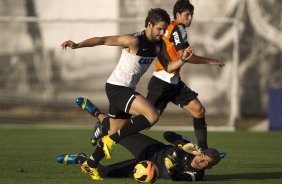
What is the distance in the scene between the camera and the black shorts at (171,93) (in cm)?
1241

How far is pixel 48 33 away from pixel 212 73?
4809 mm

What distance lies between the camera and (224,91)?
23.3m

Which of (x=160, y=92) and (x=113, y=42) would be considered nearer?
(x=113, y=42)

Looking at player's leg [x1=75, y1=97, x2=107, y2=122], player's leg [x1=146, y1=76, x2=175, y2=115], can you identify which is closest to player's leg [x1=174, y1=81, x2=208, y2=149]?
player's leg [x1=146, y1=76, x2=175, y2=115]

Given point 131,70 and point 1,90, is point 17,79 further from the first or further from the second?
point 131,70

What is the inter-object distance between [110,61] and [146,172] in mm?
13607

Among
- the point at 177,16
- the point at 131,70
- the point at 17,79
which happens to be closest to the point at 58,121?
the point at 17,79

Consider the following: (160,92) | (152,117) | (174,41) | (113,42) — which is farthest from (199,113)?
(113,42)

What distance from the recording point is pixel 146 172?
30.7 ft

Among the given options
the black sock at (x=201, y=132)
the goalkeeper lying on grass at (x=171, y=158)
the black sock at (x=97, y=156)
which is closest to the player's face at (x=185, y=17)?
the black sock at (x=201, y=132)

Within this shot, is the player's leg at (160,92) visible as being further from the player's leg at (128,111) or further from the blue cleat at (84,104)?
the player's leg at (128,111)

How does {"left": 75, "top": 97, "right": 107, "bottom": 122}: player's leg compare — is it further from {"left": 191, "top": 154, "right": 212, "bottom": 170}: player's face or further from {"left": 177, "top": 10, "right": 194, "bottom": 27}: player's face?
{"left": 191, "top": 154, "right": 212, "bottom": 170}: player's face

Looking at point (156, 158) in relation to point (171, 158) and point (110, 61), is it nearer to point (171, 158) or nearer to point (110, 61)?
point (171, 158)

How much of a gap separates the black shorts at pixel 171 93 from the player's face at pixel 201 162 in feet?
9.04
